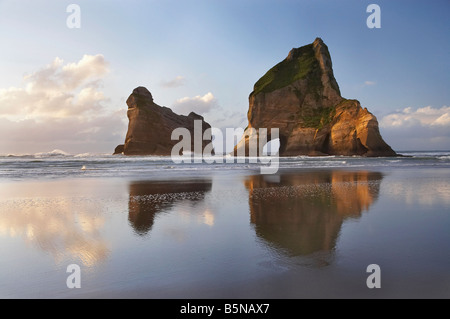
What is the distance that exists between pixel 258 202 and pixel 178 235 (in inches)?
157

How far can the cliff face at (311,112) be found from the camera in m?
56.5

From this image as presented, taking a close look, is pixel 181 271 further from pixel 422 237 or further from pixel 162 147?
pixel 162 147

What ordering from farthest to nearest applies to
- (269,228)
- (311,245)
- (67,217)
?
(67,217) < (269,228) < (311,245)

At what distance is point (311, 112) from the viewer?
70.3m

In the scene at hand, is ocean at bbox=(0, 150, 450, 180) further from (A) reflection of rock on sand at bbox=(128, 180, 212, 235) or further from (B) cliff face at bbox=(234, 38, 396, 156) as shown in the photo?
(B) cliff face at bbox=(234, 38, 396, 156)

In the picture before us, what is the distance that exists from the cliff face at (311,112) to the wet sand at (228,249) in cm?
5198

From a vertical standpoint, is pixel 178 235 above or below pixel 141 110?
below

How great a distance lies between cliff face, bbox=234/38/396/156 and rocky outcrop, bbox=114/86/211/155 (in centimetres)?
3115

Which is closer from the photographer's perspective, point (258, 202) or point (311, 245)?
point (311, 245)

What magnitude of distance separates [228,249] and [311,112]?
70.0m

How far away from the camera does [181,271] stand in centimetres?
371
